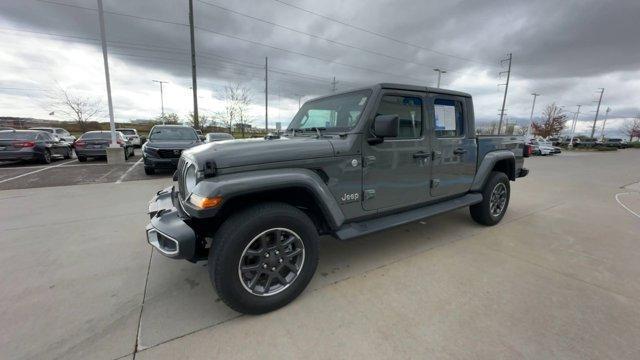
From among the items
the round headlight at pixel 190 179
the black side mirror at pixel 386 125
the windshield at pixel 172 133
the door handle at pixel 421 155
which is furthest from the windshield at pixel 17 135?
the door handle at pixel 421 155

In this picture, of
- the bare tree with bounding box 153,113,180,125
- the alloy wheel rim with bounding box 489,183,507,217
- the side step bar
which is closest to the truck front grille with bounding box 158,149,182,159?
the side step bar

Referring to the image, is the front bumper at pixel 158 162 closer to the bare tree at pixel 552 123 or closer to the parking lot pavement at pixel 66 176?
the parking lot pavement at pixel 66 176

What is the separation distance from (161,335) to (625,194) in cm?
1017

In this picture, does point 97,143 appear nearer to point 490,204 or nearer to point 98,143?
point 98,143

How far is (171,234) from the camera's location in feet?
7.08

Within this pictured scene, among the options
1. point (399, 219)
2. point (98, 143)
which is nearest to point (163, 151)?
point (98, 143)

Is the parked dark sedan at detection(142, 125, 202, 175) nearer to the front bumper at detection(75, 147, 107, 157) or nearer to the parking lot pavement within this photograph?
the parking lot pavement

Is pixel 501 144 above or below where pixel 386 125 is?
below

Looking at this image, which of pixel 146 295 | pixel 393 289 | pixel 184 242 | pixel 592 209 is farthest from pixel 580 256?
pixel 146 295

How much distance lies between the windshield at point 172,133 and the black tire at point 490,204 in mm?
8259

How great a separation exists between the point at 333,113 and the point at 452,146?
1608 millimetres

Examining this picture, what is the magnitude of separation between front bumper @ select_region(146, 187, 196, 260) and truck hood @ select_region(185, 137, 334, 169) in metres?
0.54

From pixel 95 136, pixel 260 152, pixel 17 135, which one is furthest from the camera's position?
pixel 95 136

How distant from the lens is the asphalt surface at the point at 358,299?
6.44ft
